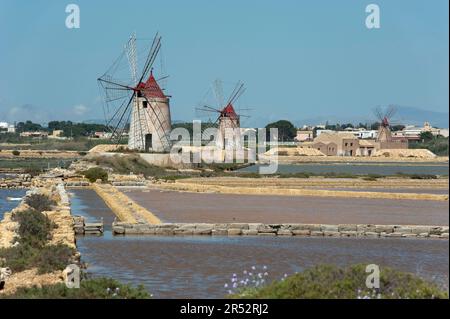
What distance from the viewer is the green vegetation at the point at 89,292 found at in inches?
285

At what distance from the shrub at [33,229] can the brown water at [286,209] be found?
4643 millimetres

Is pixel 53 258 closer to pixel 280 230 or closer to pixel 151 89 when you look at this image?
pixel 280 230

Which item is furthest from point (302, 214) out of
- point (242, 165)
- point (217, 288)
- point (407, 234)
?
point (242, 165)

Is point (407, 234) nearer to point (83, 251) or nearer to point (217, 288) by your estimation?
point (83, 251)

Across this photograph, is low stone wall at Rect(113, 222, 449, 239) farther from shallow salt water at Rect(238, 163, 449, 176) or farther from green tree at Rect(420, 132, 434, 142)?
green tree at Rect(420, 132, 434, 142)

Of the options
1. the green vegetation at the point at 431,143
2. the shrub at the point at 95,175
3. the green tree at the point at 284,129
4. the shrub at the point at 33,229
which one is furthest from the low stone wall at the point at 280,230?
the green tree at the point at 284,129

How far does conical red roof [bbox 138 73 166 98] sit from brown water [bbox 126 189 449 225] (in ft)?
62.0

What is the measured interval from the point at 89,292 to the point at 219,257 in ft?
19.6

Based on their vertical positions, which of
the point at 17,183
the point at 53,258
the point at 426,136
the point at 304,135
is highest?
the point at 304,135

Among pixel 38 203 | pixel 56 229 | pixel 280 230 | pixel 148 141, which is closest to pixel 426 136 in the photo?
pixel 148 141

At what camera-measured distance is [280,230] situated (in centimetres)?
1695

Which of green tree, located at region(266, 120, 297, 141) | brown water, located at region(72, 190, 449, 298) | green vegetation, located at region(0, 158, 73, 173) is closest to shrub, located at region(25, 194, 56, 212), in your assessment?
brown water, located at region(72, 190, 449, 298)
